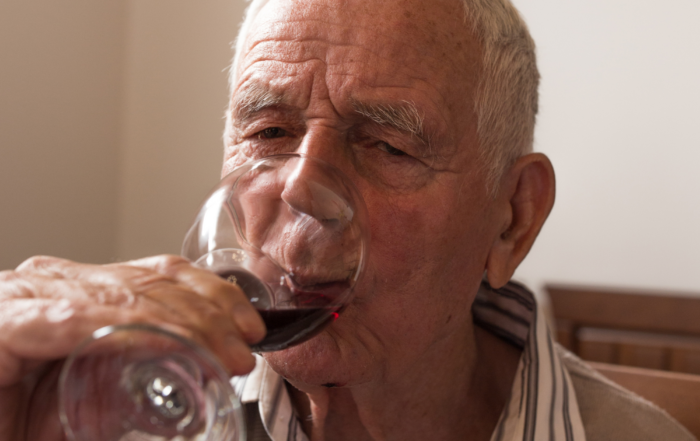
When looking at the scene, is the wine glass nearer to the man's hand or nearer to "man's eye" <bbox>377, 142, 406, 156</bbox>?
the man's hand

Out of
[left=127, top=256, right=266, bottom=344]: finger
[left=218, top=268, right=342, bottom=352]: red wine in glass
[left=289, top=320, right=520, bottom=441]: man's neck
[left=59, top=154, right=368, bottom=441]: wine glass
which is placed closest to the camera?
[left=59, top=154, right=368, bottom=441]: wine glass

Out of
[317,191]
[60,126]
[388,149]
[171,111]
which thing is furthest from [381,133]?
[171,111]

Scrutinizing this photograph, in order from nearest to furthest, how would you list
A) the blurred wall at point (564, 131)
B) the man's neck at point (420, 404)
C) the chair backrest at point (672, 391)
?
1. the man's neck at point (420, 404)
2. the chair backrest at point (672, 391)
3. the blurred wall at point (564, 131)

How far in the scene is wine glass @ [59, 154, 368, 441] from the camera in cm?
51

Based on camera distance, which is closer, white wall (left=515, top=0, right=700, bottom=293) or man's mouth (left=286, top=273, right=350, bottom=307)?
man's mouth (left=286, top=273, right=350, bottom=307)

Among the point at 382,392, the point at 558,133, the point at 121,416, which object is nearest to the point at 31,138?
the point at 382,392

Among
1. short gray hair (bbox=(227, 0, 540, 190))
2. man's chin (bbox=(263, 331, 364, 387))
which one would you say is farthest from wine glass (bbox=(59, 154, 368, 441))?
short gray hair (bbox=(227, 0, 540, 190))

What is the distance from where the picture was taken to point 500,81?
1.23 meters

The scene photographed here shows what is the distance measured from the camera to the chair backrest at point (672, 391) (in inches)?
57.6

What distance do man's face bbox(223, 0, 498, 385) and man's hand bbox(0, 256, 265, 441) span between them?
1.29 ft

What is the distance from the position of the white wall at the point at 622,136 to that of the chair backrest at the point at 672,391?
5.20ft

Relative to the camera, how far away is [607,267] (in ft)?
10.0

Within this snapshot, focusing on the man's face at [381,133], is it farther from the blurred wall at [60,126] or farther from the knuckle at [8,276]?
the blurred wall at [60,126]

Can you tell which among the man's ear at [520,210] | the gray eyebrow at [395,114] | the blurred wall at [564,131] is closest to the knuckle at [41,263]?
the gray eyebrow at [395,114]
